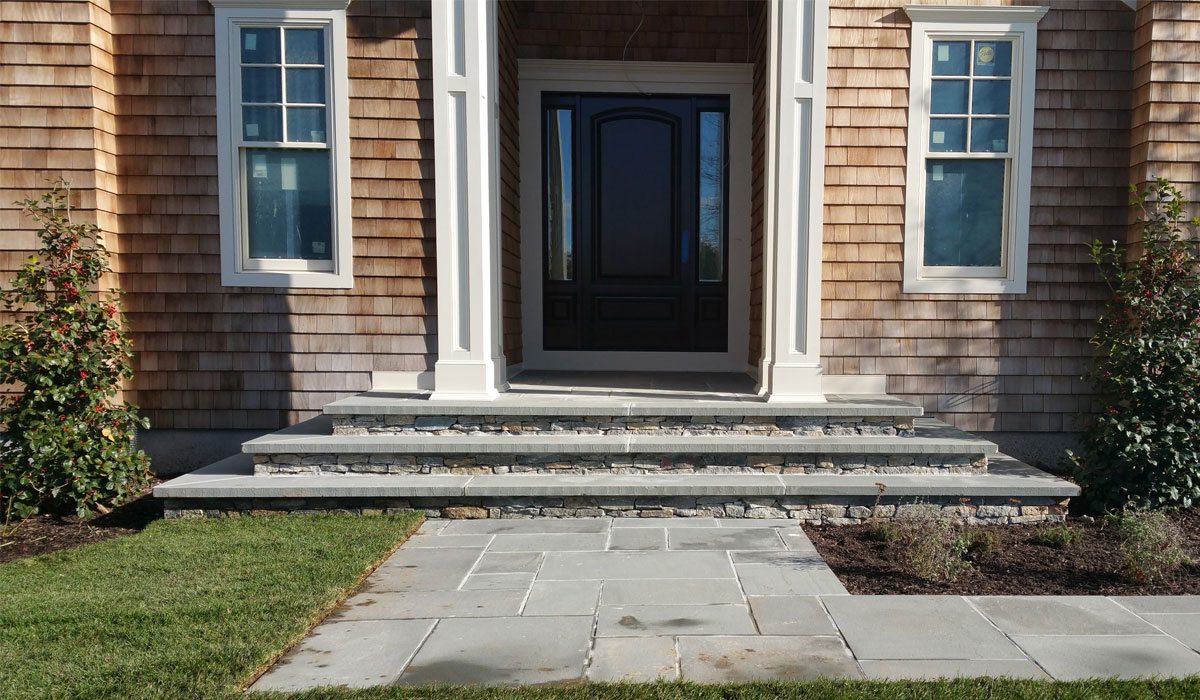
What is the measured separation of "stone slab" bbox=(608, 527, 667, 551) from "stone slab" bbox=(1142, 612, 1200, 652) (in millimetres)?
1977

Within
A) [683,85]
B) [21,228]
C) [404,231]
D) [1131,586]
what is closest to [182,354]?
[21,228]

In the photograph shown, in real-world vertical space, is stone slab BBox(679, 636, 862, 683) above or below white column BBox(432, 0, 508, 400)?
below

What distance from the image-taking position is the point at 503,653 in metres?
2.53

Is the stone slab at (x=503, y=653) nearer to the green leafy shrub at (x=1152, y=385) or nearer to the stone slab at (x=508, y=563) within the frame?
the stone slab at (x=508, y=563)

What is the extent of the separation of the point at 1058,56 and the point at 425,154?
4421 millimetres

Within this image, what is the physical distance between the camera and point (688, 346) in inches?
253

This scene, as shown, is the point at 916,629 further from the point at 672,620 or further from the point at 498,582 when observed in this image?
the point at 498,582

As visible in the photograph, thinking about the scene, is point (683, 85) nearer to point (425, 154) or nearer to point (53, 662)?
point (425, 154)

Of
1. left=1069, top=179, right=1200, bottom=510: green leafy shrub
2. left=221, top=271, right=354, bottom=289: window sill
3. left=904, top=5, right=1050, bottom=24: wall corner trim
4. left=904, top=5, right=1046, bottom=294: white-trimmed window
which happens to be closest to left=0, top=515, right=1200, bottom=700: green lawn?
left=221, top=271, right=354, bottom=289: window sill

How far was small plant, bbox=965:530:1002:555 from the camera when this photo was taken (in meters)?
3.56

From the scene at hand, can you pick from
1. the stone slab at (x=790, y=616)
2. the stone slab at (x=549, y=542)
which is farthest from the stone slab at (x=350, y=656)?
the stone slab at (x=790, y=616)

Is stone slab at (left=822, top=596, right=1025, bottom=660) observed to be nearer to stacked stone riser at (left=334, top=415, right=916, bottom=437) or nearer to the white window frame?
stacked stone riser at (left=334, top=415, right=916, bottom=437)

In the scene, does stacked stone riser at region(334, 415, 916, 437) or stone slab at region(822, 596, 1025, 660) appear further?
stacked stone riser at region(334, 415, 916, 437)

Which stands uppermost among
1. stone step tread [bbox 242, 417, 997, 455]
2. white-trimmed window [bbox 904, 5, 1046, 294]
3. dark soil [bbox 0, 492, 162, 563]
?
white-trimmed window [bbox 904, 5, 1046, 294]
